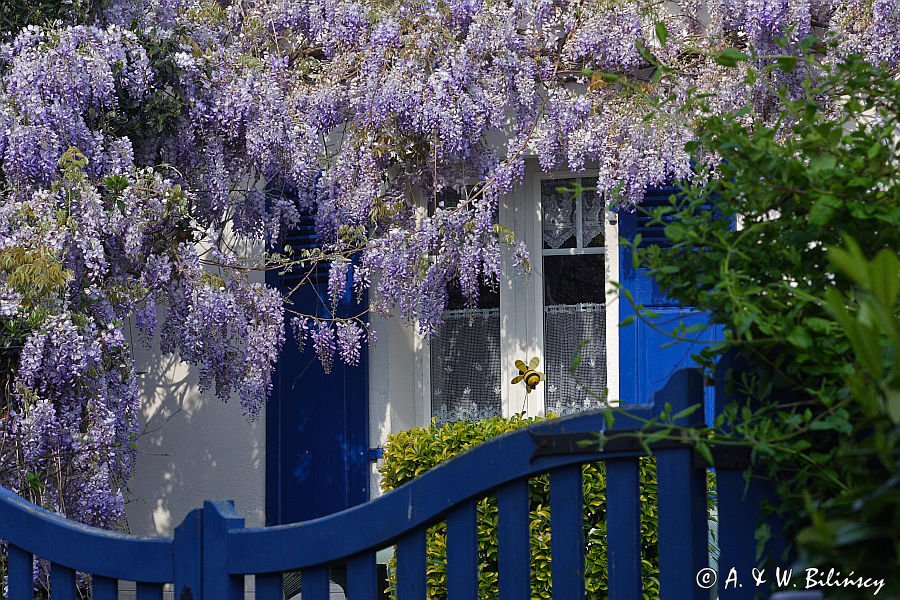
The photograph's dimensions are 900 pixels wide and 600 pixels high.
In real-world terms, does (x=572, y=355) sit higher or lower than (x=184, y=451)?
higher

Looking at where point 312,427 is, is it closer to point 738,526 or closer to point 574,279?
point 574,279

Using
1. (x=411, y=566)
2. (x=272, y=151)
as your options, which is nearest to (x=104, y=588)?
(x=411, y=566)

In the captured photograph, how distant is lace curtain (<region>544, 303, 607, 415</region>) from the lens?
18.1 feet

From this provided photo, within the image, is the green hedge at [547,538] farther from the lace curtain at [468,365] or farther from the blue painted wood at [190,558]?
the blue painted wood at [190,558]

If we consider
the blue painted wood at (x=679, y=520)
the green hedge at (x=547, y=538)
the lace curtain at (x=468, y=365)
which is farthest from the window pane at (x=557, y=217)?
the blue painted wood at (x=679, y=520)

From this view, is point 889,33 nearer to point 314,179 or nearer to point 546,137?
point 546,137

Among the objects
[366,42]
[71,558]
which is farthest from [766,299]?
[366,42]

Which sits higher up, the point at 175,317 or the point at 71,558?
the point at 175,317

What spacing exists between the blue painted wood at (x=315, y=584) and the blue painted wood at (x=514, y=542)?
404mm

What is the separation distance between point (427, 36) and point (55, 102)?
5.70 feet

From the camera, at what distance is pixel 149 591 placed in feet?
7.64

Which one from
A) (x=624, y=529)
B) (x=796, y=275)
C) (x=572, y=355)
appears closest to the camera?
(x=796, y=275)

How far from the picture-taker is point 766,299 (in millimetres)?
1518

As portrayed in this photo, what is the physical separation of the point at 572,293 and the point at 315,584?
11.8 feet
